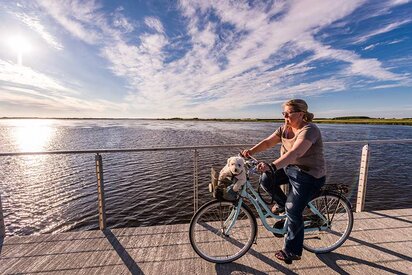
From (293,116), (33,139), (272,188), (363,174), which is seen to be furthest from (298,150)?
(33,139)

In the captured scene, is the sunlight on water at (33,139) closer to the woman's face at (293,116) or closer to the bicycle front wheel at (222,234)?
the bicycle front wheel at (222,234)

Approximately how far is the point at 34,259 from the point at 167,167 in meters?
12.8

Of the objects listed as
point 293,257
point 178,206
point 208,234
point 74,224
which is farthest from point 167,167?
point 293,257

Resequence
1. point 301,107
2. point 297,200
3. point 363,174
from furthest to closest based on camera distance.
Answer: point 363,174 < point 297,200 < point 301,107

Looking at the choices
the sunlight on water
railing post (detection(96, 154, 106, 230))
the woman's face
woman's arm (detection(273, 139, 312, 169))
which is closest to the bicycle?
woman's arm (detection(273, 139, 312, 169))

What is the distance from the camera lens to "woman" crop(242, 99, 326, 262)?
2543mm

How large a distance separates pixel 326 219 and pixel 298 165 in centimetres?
113

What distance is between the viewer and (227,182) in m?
2.83

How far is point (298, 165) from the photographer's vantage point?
2.75 metres

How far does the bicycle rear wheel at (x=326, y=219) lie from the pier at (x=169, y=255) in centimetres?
11

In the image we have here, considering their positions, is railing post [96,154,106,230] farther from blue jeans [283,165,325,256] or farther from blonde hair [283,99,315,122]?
blonde hair [283,99,315,122]

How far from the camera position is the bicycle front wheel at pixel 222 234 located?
2945 millimetres

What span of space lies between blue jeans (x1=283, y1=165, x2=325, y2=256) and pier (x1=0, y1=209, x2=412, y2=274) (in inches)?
11.8

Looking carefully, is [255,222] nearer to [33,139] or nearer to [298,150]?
[298,150]
